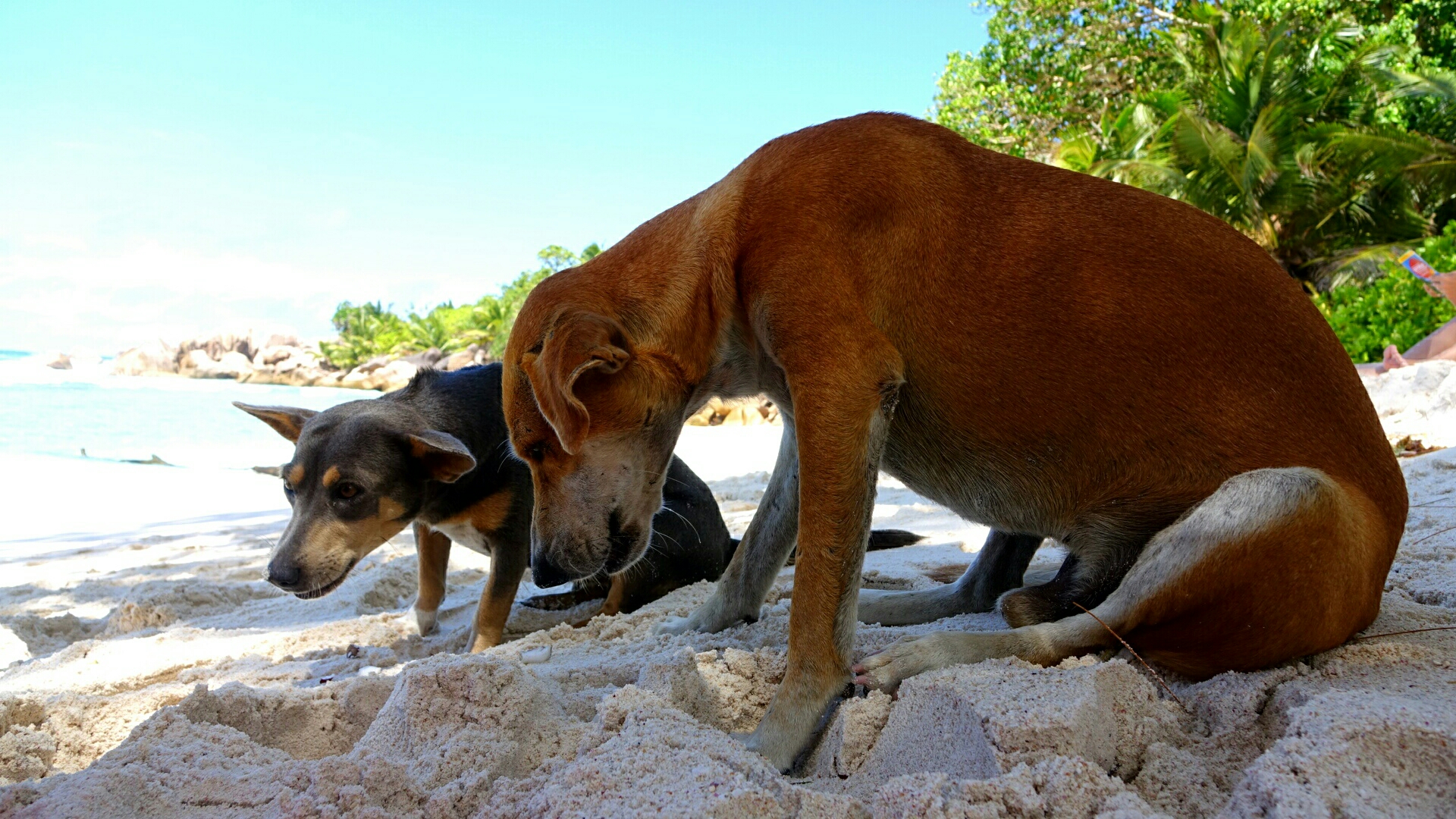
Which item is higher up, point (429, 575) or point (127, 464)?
point (429, 575)

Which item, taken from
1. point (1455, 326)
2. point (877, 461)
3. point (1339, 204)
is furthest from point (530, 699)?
point (1339, 204)

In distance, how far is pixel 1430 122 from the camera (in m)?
20.6

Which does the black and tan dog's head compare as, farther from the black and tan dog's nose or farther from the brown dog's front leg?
the brown dog's front leg

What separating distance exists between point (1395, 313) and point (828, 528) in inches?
547

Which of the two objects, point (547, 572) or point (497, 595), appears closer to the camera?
point (547, 572)

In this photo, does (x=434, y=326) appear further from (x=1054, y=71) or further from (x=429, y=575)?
(x=429, y=575)

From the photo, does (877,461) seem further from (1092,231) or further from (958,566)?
(958,566)

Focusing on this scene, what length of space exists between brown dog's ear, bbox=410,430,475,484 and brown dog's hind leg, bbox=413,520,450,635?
1.34ft

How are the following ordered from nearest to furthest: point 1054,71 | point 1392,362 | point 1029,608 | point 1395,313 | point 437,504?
point 1029,608 < point 437,504 < point 1392,362 < point 1395,313 < point 1054,71

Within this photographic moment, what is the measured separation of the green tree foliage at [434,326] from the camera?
41.3 meters

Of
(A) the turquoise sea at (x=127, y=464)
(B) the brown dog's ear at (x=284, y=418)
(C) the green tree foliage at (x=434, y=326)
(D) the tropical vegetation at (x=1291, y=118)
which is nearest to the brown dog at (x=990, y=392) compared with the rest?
(B) the brown dog's ear at (x=284, y=418)

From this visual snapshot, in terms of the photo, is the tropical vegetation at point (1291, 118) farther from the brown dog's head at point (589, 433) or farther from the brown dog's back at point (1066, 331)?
the brown dog's head at point (589, 433)

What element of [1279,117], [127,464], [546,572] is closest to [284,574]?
[546,572]

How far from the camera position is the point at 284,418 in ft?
15.0
